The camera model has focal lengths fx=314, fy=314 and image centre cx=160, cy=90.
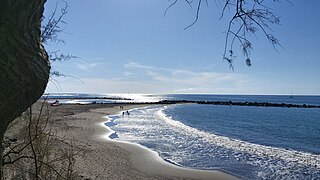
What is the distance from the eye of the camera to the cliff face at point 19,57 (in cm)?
205

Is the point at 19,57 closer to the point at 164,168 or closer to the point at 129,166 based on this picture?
the point at 164,168

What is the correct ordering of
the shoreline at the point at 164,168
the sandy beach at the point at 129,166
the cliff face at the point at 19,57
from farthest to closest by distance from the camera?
the shoreline at the point at 164,168
the sandy beach at the point at 129,166
the cliff face at the point at 19,57

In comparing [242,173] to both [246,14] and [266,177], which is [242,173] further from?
[246,14]

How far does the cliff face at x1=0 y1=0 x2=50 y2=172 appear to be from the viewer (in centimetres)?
205

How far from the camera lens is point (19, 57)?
2.17 m

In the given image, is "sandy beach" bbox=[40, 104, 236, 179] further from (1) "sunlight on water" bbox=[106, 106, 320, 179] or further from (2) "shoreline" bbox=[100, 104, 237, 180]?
(1) "sunlight on water" bbox=[106, 106, 320, 179]

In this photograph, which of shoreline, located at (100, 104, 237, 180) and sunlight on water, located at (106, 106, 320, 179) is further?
sunlight on water, located at (106, 106, 320, 179)

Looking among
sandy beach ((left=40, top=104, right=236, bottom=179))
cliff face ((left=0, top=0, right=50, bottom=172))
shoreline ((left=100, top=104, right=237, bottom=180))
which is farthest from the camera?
shoreline ((left=100, top=104, right=237, bottom=180))

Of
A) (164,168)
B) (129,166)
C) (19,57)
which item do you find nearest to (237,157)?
(164,168)

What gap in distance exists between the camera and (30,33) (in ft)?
7.48

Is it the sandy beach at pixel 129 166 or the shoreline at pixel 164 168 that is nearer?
the sandy beach at pixel 129 166

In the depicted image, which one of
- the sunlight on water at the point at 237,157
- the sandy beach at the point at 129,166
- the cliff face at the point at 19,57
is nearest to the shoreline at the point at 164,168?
the sandy beach at the point at 129,166

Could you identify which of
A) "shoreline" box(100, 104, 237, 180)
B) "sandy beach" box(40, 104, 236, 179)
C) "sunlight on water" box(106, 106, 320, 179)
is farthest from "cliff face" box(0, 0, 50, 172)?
"sunlight on water" box(106, 106, 320, 179)

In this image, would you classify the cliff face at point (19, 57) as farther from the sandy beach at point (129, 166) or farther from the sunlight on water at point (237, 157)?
the sunlight on water at point (237, 157)
